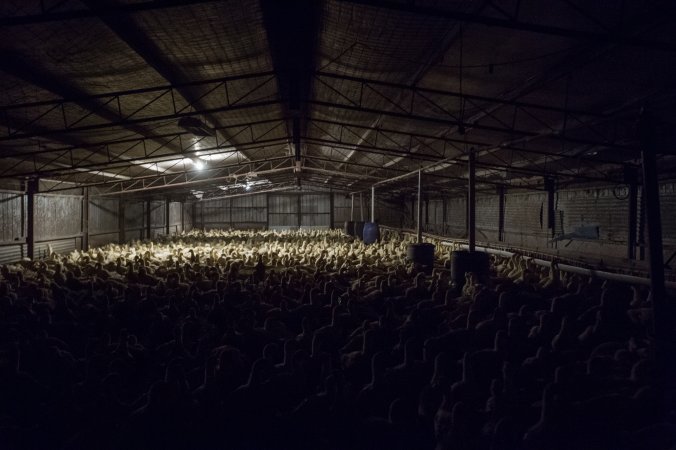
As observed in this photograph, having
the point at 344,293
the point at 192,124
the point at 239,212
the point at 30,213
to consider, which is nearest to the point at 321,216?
the point at 239,212

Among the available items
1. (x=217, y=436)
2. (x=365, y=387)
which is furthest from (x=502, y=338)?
(x=217, y=436)

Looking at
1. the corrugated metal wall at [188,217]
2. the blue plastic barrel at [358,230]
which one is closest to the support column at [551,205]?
the blue plastic barrel at [358,230]

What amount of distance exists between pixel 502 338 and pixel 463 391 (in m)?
1.40

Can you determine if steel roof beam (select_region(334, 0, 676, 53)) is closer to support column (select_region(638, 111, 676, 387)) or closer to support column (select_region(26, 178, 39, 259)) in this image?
support column (select_region(638, 111, 676, 387))

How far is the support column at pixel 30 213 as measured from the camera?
1425cm

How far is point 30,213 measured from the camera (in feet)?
47.4

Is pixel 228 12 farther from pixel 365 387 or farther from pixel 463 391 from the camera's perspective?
pixel 463 391

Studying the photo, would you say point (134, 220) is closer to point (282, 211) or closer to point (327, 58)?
point (282, 211)

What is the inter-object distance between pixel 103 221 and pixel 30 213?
7166 mm

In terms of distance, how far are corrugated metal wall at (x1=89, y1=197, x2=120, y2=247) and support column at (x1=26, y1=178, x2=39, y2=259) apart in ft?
17.0

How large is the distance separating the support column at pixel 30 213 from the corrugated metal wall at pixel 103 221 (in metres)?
5.18

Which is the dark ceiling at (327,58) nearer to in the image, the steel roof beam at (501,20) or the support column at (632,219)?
the steel roof beam at (501,20)

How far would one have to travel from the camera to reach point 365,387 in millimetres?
4270

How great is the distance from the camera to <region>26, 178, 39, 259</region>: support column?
1425 centimetres
